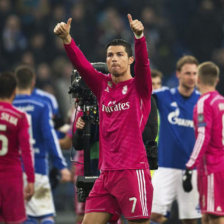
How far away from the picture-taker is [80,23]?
50.1 feet

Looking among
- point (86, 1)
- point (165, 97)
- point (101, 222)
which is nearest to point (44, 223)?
point (165, 97)

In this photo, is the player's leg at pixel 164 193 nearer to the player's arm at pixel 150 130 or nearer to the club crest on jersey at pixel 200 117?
the club crest on jersey at pixel 200 117

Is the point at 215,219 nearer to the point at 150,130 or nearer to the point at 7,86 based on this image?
the point at 150,130

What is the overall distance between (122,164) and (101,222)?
51 cm

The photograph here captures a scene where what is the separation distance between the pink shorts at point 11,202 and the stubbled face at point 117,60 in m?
2.26

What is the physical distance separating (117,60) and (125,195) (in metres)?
1.12

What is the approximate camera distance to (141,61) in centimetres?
611

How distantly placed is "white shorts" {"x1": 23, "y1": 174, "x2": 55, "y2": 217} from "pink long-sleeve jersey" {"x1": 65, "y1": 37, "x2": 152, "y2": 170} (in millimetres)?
3280

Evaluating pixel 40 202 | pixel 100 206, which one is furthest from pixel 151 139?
pixel 40 202

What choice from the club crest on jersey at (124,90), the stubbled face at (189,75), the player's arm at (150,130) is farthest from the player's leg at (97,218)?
the stubbled face at (189,75)

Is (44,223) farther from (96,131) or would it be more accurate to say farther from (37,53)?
(37,53)

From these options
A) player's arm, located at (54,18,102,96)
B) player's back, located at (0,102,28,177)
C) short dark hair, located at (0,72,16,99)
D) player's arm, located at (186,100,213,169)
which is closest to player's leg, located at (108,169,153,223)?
player's arm, located at (54,18,102,96)

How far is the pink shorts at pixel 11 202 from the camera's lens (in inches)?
316

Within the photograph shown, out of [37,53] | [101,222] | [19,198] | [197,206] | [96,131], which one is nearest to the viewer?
[101,222]
